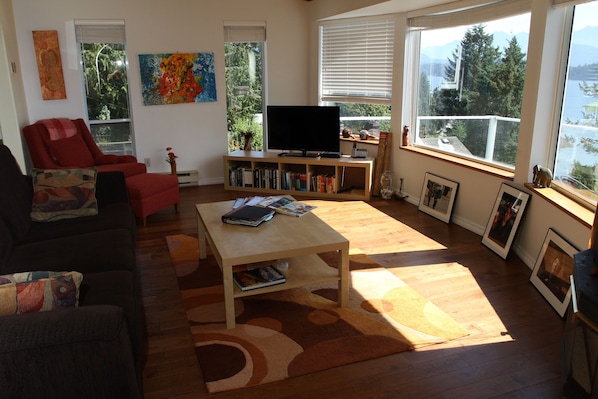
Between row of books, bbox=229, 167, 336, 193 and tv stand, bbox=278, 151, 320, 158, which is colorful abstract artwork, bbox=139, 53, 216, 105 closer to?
row of books, bbox=229, 167, 336, 193

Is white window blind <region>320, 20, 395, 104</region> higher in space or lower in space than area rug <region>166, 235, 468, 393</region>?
higher

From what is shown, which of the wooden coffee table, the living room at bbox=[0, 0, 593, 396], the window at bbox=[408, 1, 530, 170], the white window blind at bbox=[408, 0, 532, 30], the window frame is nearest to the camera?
the wooden coffee table

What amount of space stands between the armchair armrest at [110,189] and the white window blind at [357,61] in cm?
323

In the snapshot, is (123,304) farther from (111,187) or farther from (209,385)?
(111,187)

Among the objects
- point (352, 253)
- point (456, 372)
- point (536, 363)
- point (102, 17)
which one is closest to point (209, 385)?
point (456, 372)

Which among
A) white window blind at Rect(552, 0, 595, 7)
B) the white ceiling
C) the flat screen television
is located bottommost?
the flat screen television

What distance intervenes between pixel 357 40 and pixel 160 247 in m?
3.50

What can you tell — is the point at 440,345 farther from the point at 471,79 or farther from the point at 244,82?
the point at 244,82

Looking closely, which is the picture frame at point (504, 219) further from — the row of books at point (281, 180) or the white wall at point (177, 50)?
the white wall at point (177, 50)

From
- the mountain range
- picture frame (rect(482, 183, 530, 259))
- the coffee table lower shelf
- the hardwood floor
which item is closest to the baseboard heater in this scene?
the hardwood floor

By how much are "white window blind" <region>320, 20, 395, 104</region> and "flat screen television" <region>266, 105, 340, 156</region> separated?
60cm

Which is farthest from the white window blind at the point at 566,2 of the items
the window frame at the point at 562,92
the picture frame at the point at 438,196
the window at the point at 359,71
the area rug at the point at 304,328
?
the window at the point at 359,71

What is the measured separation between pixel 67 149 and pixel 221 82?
2058 millimetres

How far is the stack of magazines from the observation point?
3.13 meters
